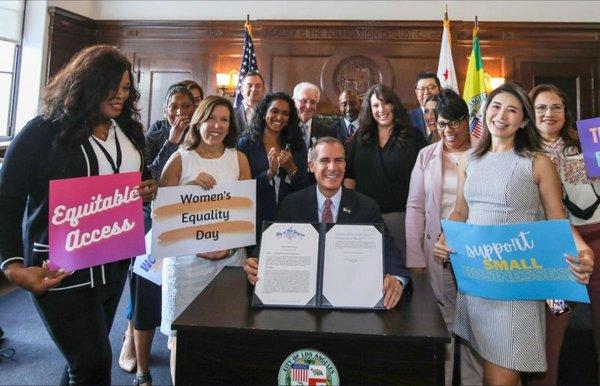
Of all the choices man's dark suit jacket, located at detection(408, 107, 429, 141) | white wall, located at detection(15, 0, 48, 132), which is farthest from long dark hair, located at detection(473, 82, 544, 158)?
white wall, located at detection(15, 0, 48, 132)

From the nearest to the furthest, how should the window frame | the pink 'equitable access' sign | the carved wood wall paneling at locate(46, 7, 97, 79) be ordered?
1. the pink 'equitable access' sign
2. the window frame
3. the carved wood wall paneling at locate(46, 7, 97, 79)

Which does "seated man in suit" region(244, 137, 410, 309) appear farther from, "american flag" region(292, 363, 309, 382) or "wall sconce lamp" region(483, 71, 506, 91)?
"wall sconce lamp" region(483, 71, 506, 91)

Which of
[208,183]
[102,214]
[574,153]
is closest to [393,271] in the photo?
[208,183]

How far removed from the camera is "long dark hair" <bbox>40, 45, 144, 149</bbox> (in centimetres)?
143

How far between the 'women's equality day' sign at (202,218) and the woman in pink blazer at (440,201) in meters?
0.97

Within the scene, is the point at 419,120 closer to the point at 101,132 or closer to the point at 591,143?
the point at 591,143

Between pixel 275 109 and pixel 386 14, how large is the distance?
4.62 meters

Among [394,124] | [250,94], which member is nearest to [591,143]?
[394,124]

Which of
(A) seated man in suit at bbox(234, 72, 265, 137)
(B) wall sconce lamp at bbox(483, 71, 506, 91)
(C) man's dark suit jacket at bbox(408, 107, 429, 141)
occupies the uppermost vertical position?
(B) wall sconce lamp at bbox(483, 71, 506, 91)

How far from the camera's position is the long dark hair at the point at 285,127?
267 centimetres

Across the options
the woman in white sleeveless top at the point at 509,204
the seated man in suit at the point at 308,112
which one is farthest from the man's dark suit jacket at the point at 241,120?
Answer: the woman in white sleeveless top at the point at 509,204

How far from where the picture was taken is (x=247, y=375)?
1.34 m

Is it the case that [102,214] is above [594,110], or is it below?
below

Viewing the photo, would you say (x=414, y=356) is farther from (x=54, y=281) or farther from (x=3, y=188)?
(x=3, y=188)
